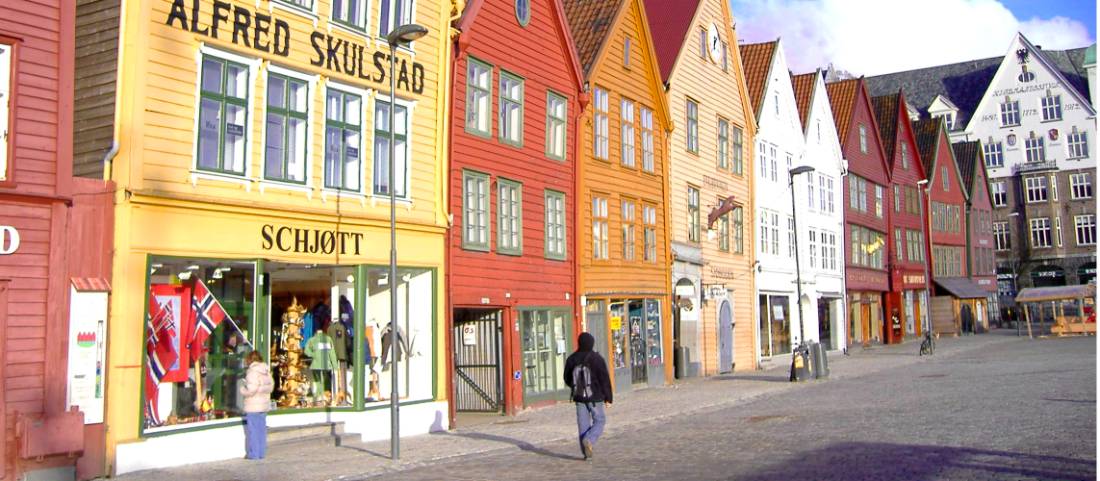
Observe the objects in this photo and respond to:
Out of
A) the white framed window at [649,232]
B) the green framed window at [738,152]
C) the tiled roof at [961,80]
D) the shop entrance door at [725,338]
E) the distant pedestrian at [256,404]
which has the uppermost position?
the tiled roof at [961,80]

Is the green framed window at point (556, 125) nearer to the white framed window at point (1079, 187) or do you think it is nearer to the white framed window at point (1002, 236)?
the white framed window at point (1079, 187)

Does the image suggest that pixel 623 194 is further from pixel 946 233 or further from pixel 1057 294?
pixel 946 233

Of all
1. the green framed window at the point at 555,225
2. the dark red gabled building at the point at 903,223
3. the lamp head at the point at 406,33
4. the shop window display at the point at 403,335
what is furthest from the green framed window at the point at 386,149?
the dark red gabled building at the point at 903,223

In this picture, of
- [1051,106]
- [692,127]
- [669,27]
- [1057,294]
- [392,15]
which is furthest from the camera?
[1051,106]

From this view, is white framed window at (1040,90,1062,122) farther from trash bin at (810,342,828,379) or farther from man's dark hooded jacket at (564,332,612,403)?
man's dark hooded jacket at (564,332,612,403)

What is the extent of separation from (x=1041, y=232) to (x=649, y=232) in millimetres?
59498

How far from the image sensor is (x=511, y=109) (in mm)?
23500

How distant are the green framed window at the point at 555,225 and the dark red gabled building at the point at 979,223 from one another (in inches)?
1950

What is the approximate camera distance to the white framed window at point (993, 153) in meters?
80.0

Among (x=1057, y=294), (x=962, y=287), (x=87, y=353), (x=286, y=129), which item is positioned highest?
(x=286, y=129)

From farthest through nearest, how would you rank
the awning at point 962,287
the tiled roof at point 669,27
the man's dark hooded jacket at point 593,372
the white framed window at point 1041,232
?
1. the white framed window at point 1041,232
2. the awning at point 962,287
3. the tiled roof at point 669,27
4. the man's dark hooded jacket at point 593,372

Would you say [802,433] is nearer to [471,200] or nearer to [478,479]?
[478,479]

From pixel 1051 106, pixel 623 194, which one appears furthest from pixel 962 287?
pixel 623 194

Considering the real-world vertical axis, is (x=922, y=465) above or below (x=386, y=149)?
below
